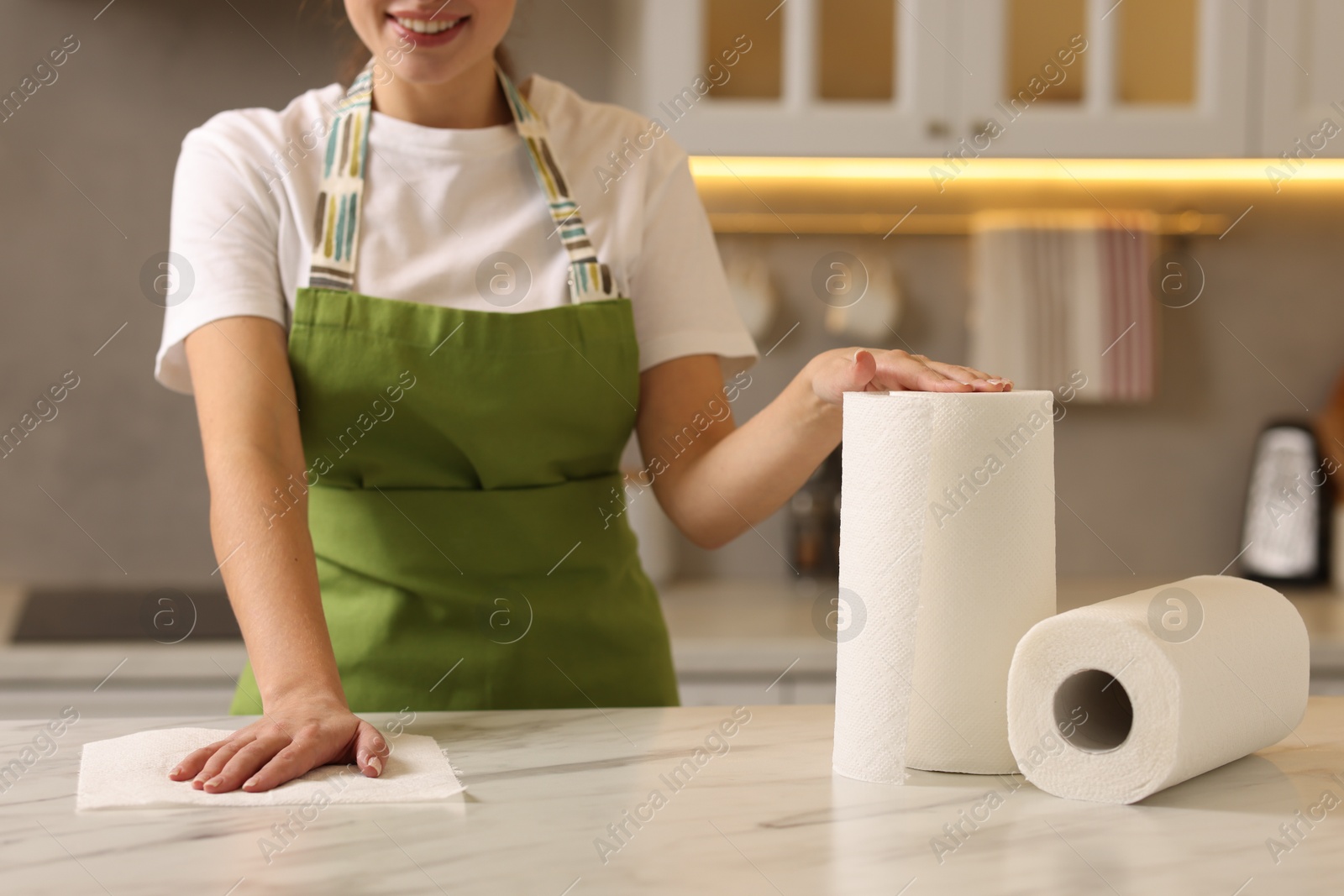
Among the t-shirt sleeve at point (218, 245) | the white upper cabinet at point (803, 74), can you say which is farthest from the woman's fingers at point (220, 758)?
the white upper cabinet at point (803, 74)

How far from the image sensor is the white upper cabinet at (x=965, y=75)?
1.79 meters

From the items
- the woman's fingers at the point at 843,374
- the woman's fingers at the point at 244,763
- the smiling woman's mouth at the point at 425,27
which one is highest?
the smiling woman's mouth at the point at 425,27

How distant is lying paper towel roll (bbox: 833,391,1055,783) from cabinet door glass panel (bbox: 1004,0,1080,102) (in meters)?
1.27

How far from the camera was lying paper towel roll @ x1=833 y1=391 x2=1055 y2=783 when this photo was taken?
664 mm

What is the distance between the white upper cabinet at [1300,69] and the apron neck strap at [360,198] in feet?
3.86

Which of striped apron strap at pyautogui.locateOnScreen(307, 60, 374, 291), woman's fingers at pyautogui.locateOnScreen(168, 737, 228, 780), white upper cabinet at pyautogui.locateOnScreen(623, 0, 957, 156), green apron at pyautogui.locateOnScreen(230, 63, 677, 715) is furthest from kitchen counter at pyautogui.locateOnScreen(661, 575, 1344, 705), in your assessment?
woman's fingers at pyautogui.locateOnScreen(168, 737, 228, 780)

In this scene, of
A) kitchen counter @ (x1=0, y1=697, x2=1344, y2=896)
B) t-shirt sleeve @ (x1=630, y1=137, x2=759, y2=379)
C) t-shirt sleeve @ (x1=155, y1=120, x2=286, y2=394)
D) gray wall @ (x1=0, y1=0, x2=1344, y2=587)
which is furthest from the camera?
gray wall @ (x1=0, y1=0, x2=1344, y2=587)

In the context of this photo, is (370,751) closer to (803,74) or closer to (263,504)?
(263,504)

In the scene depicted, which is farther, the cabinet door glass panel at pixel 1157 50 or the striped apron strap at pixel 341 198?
the cabinet door glass panel at pixel 1157 50

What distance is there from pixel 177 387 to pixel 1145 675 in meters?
0.82

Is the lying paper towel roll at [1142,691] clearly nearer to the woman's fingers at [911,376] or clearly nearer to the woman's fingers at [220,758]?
the woman's fingers at [911,376]

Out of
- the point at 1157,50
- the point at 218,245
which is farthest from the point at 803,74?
the point at 218,245

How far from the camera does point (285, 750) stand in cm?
68

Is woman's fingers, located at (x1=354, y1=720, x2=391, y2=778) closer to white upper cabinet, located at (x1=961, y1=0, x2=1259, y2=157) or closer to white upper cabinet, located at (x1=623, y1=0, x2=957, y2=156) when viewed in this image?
white upper cabinet, located at (x1=623, y1=0, x2=957, y2=156)
